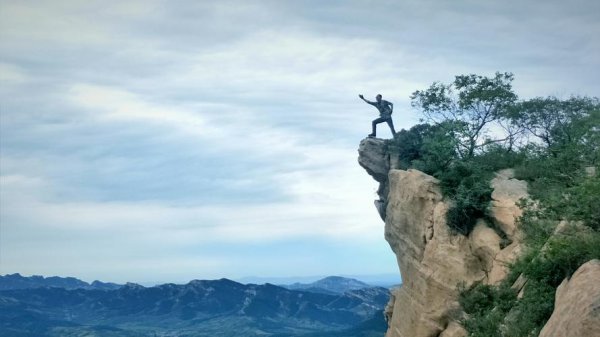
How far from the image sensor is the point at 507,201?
127ft

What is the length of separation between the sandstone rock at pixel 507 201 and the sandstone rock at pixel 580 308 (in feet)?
54.5

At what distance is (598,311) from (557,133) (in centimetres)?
3558

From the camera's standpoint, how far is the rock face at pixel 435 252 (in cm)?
3766

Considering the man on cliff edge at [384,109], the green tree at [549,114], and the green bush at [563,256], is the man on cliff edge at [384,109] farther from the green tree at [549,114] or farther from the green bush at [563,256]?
the green bush at [563,256]

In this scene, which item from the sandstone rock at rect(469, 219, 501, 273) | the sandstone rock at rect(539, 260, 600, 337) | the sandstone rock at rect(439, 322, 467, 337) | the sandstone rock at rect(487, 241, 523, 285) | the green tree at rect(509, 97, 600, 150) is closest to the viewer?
the sandstone rock at rect(539, 260, 600, 337)

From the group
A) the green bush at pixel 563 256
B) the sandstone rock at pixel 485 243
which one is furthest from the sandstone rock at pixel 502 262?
the green bush at pixel 563 256

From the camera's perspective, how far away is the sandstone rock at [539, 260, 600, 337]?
16359mm

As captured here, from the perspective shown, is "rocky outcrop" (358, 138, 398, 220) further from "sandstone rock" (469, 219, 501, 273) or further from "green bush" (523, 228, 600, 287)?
"green bush" (523, 228, 600, 287)

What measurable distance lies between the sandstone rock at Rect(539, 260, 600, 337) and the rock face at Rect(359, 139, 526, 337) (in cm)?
1428

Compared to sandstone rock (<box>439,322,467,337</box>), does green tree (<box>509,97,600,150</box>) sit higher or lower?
higher

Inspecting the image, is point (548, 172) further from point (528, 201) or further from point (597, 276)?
point (597, 276)

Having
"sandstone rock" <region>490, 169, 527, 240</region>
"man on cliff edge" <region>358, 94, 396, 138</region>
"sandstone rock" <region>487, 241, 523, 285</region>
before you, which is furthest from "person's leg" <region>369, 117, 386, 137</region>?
"sandstone rock" <region>487, 241, 523, 285</region>

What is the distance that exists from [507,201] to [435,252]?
5.71 metres

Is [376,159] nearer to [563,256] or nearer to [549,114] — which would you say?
[549,114]
